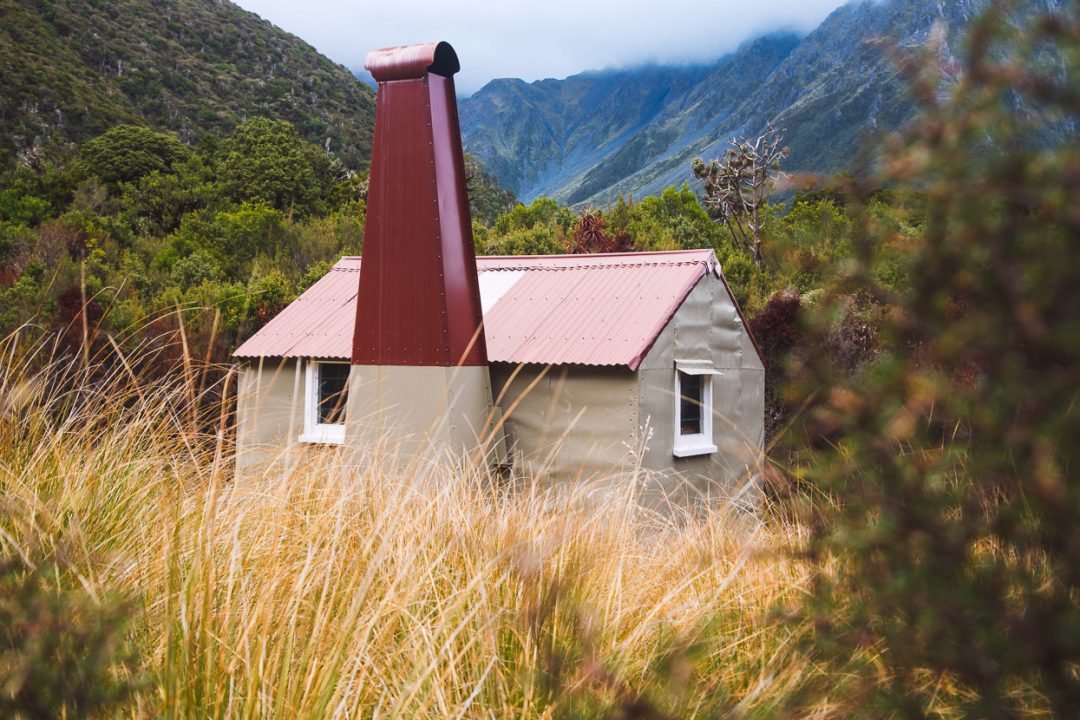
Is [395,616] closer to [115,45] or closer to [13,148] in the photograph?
[13,148]

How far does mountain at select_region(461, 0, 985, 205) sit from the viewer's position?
93375 mm

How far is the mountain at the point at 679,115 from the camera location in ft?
306

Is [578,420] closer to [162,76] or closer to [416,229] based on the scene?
[416,229]

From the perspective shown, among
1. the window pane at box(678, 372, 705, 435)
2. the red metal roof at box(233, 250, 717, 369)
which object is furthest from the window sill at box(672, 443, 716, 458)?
the red metal roof at box(233, 250, 717, 369)

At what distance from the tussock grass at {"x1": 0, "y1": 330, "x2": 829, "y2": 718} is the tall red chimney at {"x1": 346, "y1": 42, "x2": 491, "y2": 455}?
15.0 ft

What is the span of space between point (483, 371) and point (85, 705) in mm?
7670

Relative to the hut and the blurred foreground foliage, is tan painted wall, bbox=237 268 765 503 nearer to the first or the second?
the hut

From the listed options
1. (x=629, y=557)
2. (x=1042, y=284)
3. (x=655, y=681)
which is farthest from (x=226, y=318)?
(x=1042, y=284)

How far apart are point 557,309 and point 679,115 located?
163 meters

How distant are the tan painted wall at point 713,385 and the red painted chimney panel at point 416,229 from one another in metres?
1.87

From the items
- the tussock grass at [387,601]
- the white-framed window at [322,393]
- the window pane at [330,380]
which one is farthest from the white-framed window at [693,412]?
the tussock grass at [387,601]

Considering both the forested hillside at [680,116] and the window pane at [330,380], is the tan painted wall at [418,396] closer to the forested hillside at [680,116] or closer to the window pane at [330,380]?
the window pane at [330,380]

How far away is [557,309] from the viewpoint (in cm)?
1062

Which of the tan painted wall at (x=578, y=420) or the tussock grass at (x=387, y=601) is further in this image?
the tan painted wall at (x=578, y=420)
